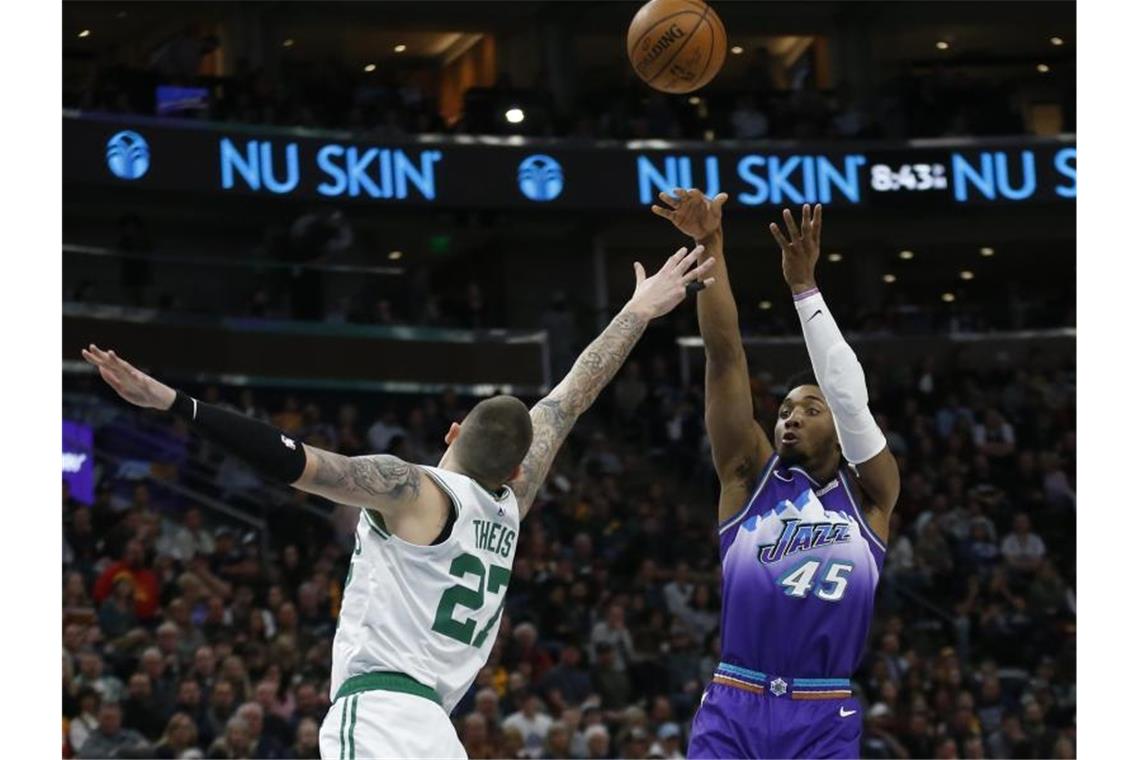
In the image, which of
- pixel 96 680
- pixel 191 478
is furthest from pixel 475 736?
pixel 191 478

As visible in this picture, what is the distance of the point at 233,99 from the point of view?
2256cm

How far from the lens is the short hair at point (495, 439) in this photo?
18.7ft

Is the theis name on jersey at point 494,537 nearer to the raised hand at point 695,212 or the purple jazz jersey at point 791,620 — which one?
the purple jazz jersey at point 791,620

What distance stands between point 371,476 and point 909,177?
19.3 metres

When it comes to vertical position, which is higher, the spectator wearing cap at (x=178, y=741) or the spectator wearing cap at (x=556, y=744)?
the spectator wearing cap at (x=178, y=741)

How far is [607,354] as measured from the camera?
6.75 m

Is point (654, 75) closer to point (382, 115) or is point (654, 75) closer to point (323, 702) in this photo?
point (323, 702)

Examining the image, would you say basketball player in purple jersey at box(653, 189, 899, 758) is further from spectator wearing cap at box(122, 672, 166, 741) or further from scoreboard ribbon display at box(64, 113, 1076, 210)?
scoreboard ribbon display at box(64, 113, 1076, 210)

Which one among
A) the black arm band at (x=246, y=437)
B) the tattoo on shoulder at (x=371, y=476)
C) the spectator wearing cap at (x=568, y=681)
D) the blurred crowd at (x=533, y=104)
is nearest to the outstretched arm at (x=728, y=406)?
the tattoo on shoulder at (x=371, y=476)

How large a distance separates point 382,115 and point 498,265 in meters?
3.77

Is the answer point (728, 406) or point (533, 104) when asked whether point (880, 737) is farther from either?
point (533, 104)

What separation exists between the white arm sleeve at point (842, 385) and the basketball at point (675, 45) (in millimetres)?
2608

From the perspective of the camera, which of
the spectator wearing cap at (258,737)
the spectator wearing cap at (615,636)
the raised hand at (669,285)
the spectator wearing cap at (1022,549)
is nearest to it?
the raised hand at (669,285)
